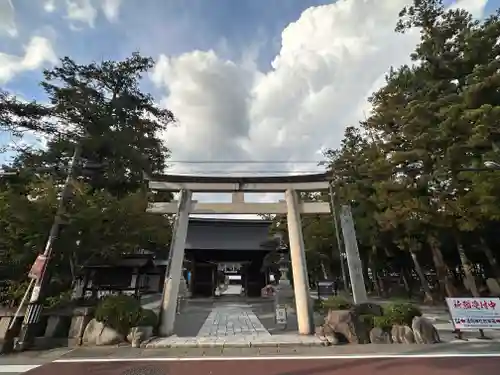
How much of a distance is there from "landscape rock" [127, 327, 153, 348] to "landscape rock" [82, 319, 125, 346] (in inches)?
12.4

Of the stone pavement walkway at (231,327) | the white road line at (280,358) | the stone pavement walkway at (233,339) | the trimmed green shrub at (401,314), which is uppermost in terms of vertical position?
the trimmed green shrub at (401,314)

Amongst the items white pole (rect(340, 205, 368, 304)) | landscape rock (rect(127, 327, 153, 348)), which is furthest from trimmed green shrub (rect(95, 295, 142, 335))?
white pole (rect(340, 205, 368, 304))

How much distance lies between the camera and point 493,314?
900cm

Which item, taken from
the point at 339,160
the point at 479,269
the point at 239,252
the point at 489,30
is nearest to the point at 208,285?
the point at 239,252

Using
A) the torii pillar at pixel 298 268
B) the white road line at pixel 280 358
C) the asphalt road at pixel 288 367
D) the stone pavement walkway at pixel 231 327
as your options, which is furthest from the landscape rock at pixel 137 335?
the torii pillar at pixel 298 268

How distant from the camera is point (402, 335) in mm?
8438

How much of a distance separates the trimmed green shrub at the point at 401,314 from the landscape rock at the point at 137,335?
23.6 feet

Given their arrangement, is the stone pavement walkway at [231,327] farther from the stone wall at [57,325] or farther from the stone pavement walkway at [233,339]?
the stone wall at [57,325]

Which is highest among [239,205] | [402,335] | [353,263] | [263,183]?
[263,183]

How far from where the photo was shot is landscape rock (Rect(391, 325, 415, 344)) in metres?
8.36

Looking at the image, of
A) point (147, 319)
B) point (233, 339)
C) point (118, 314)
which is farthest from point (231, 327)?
point (118, 314)

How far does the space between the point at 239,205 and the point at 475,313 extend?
8172 mm

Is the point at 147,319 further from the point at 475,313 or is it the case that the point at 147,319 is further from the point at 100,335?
the point at 475,313

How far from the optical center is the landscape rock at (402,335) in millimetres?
8359
